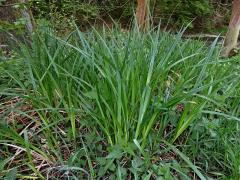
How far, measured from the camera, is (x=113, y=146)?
1.44m

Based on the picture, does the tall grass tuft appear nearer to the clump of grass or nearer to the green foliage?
the clump of grass

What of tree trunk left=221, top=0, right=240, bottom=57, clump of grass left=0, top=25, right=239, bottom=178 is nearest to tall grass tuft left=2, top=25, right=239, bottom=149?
clump of grass left=0, top=25, right=239, bottom=178

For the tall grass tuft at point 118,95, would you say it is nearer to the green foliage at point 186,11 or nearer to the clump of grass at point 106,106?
the clump of grass at point 106,106

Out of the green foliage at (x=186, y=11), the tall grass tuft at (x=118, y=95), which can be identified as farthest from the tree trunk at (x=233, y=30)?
the tall grass tuft at (x=118, y=95)

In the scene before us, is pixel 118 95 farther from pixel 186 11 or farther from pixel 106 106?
pixel 186 11

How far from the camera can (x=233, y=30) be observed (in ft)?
19.1

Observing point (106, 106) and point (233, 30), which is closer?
point (106, 106)

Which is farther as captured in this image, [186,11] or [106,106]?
[186,11]

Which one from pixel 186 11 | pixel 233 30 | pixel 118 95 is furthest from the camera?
pixel 186 11

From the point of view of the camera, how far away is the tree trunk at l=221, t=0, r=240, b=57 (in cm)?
562

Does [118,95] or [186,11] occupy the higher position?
[118,95]

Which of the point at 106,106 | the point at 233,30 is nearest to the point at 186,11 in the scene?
the point at 233,30

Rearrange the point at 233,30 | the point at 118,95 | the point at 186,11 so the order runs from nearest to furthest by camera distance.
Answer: the point at 118,95 < the point at 233,30 < the point at 186,11

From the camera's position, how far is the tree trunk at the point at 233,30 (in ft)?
18.4
